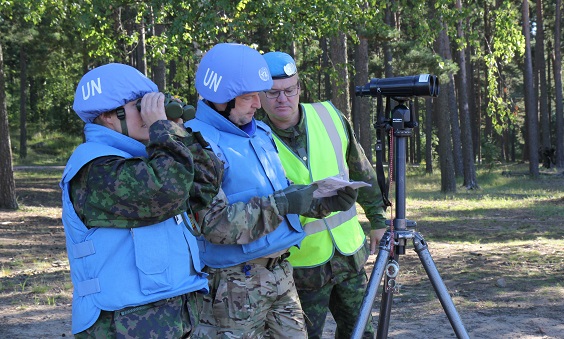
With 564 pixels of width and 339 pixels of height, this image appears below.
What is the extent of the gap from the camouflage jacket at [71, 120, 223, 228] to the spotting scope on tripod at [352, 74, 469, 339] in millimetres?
1199

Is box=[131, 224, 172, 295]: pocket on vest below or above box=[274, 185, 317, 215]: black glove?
below

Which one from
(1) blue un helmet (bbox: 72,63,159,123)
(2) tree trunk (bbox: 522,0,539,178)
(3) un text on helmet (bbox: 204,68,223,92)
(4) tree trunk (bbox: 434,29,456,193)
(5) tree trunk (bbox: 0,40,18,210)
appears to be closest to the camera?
(1) blue un helmet (bbox: 72,63,159,123)

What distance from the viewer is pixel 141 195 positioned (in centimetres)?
239

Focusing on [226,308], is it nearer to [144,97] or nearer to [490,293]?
[144,97]

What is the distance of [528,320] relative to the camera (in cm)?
572

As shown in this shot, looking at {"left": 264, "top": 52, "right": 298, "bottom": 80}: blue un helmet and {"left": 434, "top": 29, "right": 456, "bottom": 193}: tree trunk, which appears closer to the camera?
{"left": 264, "top": 52, "right": 298, "bottom": 80}: blue un helmet

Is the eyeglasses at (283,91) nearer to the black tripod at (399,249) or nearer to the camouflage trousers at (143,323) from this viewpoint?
the black tripod at (399,249)

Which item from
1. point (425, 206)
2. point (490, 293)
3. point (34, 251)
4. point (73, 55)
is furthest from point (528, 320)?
point (73, 55)

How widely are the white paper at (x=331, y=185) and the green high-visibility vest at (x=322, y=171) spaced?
409 millimetres

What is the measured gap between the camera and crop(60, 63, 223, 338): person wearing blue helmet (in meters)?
2.41

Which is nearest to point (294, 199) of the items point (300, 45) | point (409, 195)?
Answer: point (300, 45)

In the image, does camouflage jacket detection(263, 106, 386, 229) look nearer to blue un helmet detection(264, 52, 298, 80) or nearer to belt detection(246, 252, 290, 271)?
blue un helmet detection(264, 52, 298, 80)

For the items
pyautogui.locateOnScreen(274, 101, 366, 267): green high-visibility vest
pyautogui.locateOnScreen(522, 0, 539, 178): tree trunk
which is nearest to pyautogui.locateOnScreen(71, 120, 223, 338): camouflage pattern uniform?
pyautogui.locateOnScreen(274, 101, 366, 267): green high-visibility vest

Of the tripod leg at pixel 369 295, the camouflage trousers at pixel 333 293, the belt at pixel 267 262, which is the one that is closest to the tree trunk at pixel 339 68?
the camouflage trousers at pixel 333 293
